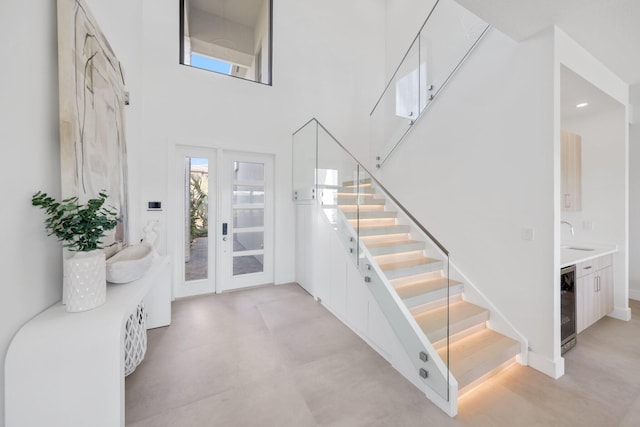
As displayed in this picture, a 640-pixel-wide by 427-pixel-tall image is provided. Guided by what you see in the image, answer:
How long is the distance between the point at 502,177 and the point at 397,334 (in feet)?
6.47

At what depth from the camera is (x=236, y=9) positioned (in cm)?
478

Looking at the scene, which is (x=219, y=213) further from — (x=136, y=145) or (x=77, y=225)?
(x=77, y=225)

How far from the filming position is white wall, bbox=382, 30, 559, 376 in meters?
2.35

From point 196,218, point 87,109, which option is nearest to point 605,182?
point 87,109

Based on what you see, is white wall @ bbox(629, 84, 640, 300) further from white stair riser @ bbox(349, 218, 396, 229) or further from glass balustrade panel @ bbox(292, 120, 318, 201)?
glass balustrade panel @ bbox(292, 120, 318, 201)

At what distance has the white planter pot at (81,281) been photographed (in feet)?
4.12

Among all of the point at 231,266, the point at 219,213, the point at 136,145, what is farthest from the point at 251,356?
the point at 136,145

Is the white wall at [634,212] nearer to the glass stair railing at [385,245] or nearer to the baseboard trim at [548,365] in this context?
the baseboard trim at [548,365]

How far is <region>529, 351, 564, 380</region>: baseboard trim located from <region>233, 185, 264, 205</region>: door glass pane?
4.15 m

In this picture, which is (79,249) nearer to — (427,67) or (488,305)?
(488,305)

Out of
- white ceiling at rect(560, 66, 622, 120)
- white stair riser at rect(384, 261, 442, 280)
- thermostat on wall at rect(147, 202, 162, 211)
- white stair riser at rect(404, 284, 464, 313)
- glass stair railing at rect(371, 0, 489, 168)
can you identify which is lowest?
white stair riser at rect(404, 284, 464, 313)

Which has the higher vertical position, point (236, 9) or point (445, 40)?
point (236, 9)

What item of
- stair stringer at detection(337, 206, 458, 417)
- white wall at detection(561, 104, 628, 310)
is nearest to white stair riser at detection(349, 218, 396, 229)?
stair stringer at detection(337, 206, 458, 417)

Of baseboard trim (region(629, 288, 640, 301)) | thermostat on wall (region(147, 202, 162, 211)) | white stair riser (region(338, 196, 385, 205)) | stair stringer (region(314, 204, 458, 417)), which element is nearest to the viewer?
stair stringer (region(314, 204, 458, 417))
